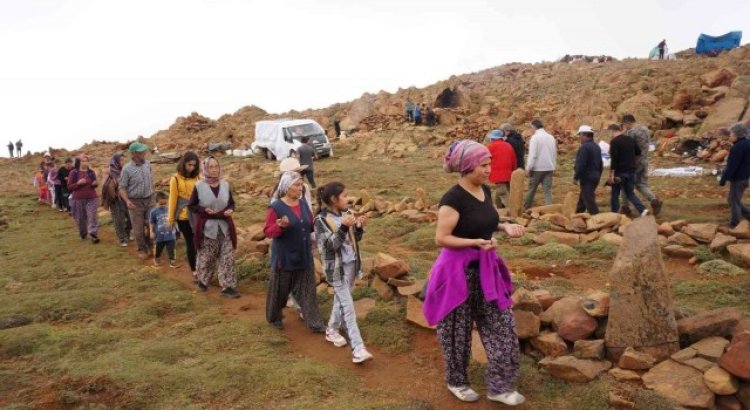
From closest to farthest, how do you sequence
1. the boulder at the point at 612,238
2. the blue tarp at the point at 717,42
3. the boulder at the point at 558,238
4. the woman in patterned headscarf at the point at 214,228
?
the woman in patterned headscarf at the point at 214,228
the boulder at the point at 612,238
the boulder at the point at 558,238
the blue tarp at the point at 717,42

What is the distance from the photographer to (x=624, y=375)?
4035 millimetres

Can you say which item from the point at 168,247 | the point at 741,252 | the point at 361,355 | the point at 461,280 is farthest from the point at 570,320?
the point at 168,247

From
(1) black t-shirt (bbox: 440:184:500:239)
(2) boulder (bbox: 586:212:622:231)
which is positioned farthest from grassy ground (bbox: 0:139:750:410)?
(1) black t-shirt (bbox: 440:184:500:239)

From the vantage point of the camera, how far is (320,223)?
4.85 m

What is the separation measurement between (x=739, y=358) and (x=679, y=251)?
389 cm

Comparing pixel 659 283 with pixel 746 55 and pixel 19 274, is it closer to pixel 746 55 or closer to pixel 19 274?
pixel 19 274

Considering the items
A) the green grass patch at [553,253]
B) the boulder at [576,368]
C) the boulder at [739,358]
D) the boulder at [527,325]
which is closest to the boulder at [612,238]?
the green grass patch at [553,253]

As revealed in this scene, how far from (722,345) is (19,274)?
9.81 metres

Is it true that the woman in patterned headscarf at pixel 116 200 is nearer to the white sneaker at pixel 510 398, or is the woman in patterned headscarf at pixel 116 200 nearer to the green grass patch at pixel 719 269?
the white sneaker at pixel 510 398

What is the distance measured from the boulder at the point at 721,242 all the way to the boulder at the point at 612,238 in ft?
3.80

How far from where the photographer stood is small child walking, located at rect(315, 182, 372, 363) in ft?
15.8

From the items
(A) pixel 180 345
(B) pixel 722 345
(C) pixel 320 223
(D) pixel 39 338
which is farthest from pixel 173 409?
(B) pixel 722 345

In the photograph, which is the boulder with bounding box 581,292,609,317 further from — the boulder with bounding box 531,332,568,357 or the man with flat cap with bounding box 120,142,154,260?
the man with flat cap with bounding box 120,142,154,260

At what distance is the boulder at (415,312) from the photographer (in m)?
5.30
